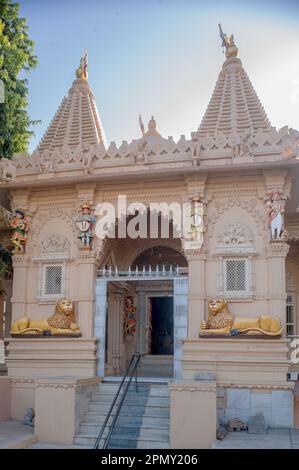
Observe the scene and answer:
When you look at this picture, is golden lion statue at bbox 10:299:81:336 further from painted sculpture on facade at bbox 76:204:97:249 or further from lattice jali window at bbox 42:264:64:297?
painted sculpture on facade at bbox 76:204:97:249

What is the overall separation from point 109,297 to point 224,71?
739 cm

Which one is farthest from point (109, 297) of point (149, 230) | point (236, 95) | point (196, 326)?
point (236, 95)

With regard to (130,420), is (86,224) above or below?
above

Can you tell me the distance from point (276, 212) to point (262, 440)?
13.7 ft

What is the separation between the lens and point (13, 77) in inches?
622

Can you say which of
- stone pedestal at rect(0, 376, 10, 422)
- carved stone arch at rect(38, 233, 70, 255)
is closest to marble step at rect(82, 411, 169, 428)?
stone pedestal at rect(0, 376, 10, 422)

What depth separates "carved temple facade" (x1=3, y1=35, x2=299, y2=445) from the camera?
10.1 m

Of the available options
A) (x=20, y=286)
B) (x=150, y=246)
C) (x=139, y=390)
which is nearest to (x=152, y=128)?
(x=150, y=246)

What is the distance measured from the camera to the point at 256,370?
9938 mm

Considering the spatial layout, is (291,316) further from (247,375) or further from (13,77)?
(13,77)

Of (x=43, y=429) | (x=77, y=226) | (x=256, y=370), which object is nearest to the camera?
(x=43, y=429)

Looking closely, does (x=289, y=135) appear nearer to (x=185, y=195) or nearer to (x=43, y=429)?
(x=185, y=195)

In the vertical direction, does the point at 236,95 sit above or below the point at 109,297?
above

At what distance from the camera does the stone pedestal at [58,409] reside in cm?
911
